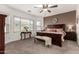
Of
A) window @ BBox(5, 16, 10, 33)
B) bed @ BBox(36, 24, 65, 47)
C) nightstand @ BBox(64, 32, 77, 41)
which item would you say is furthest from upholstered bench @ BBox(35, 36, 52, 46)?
window @ BBox(5, 16, 10, 33)

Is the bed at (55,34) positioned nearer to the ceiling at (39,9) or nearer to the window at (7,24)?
the ceiling at (39,9)

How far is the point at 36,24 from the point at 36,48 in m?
0.61

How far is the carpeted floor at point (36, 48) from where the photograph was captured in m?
2.00

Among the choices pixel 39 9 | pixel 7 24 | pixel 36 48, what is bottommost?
pixel 36 48

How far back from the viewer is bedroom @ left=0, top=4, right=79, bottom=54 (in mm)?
1989

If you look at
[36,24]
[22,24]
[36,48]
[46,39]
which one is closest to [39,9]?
[36,24]

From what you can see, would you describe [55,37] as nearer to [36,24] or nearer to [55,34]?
[55,34]

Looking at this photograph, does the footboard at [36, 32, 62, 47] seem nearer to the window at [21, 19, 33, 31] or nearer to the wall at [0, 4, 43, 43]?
the window at [21, 19, 33, 31]

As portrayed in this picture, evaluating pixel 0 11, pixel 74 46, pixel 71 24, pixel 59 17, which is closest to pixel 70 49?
pixel 74 46

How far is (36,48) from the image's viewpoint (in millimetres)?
2115

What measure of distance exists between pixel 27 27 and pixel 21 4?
0.58 meters

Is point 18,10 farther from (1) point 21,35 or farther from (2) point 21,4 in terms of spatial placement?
(1) point 21,35

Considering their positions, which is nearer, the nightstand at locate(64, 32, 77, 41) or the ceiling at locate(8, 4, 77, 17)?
the ceiling at locate(8, 4, 77, 17)

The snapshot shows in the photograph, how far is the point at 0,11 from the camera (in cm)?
196
